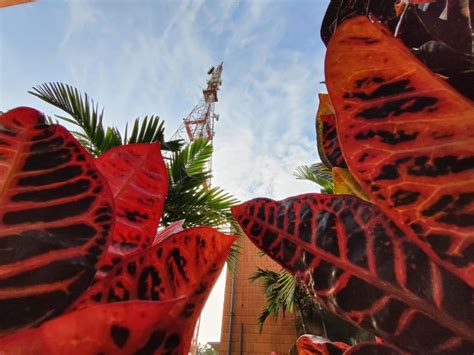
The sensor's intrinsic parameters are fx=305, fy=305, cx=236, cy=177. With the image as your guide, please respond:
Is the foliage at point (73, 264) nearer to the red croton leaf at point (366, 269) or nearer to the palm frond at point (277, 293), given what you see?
the red croton leaf at point (366, 269)

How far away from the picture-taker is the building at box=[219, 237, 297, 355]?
257 inches

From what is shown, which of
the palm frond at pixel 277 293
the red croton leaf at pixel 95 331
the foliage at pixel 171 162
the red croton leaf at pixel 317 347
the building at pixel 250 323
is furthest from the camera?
the building at pixel 250 323

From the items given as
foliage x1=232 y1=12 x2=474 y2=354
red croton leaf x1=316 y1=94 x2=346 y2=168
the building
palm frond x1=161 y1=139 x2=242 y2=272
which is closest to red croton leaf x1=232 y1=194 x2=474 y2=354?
foliage x1=232 y1=12 x2=474 y2=354

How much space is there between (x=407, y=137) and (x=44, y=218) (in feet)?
0.74

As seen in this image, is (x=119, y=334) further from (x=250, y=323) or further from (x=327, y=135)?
(x=250, y=323)

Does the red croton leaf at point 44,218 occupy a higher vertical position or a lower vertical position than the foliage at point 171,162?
lower

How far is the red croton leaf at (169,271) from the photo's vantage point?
0.65 ft

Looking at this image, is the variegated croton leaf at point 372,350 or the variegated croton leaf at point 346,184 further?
the variegated croton leaf at point 346,184

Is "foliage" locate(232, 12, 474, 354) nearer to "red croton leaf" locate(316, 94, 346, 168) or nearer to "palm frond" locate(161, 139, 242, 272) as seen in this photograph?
"red croton leaf" locate(316, 94, 346, 168)

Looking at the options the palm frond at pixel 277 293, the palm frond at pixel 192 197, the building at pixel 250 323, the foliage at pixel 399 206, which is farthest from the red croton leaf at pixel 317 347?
the building at pixel 250 323

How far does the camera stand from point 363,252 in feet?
0.68

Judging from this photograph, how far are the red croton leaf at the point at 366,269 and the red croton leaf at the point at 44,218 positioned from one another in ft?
0.38

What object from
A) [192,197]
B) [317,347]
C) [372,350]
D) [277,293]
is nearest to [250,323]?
[277,293]

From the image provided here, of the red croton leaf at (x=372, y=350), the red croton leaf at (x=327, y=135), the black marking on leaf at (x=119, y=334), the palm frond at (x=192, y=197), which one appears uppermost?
the palm frond at (x=192, y=197)
